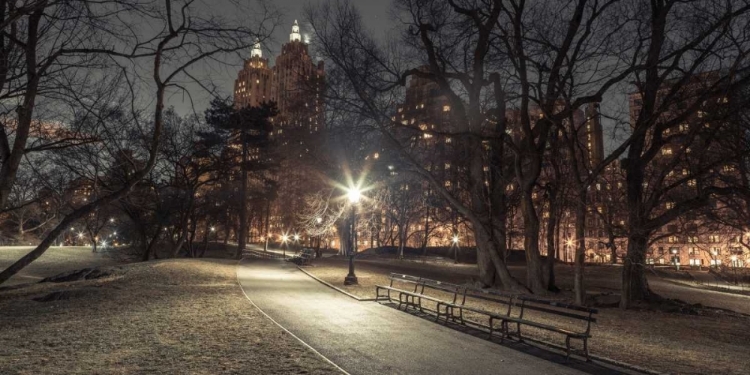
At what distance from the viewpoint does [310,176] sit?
1598 inches

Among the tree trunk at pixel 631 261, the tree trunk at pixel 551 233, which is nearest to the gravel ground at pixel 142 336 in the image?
the tree trunk at pixel 631 261

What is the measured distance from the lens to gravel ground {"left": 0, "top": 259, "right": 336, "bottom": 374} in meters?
6.19

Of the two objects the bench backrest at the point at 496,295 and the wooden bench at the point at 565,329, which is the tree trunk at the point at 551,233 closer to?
the bench backrest at the point at 496,295

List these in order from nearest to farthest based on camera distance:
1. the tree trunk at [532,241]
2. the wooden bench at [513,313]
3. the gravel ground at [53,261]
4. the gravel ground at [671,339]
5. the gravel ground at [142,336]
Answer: the gravel ground at [142,336] → the gravel ground at [671,339] → the wooden bench at [513,313] → the tree trunk at [532,241] → the gravel ground at [53,261]

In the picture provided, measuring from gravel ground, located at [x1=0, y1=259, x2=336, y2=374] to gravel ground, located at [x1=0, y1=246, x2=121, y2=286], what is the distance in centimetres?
1651

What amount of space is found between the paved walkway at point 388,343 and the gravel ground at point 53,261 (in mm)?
20350

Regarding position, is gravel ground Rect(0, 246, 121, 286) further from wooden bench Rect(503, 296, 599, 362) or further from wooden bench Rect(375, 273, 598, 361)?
wooden bench Rect(503, 296, 599, 362)

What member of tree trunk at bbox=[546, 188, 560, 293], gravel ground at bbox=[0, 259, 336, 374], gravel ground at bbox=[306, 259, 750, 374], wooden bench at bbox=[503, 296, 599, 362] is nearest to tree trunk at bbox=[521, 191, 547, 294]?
gravel ground at bbox=[306, 259, 750, 374]

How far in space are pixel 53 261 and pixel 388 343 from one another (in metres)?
35.3

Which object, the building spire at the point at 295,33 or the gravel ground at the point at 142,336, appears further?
the building spire at the point at 295,33

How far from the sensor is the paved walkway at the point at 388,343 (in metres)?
6.88

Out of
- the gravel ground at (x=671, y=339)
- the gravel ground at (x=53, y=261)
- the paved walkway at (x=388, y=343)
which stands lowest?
the gravel ground at (x=53, y=261)

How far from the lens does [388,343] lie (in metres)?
8.25

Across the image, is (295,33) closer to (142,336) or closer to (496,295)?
(496,295)
